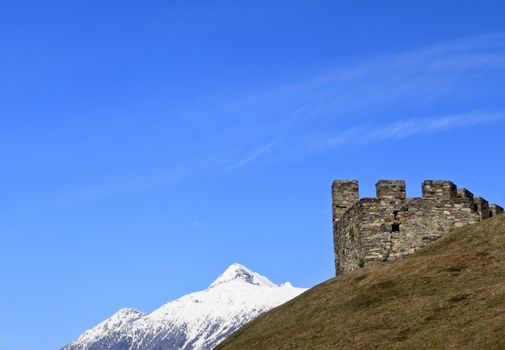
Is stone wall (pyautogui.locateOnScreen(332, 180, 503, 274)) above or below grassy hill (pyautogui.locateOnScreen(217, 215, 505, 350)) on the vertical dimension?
above

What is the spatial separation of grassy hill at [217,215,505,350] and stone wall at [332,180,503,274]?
9.23ft

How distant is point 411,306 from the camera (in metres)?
42.3

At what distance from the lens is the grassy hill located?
38000mm

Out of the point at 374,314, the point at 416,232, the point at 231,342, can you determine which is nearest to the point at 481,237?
the point at 416,232

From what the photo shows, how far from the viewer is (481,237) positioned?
50.8m

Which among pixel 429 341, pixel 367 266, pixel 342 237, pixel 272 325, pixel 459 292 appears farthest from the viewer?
pixel 342 237

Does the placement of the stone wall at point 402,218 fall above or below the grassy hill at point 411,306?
above

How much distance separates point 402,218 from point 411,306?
49.3ft

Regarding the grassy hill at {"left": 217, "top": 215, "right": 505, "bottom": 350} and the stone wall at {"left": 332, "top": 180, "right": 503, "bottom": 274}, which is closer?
the grassy hill at {"left": 217, "top": 215, "right": 505, "bottom": 350}

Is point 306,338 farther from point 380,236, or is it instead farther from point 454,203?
point 454,203

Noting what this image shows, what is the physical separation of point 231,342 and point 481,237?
588 inches

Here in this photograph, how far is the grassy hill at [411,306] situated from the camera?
38000 mm

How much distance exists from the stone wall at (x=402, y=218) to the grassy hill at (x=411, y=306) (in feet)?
9.23

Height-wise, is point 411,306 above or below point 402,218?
below
